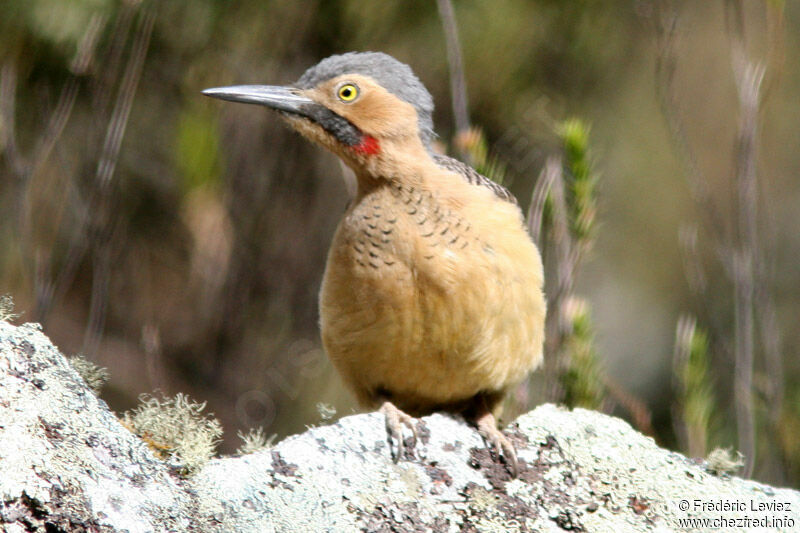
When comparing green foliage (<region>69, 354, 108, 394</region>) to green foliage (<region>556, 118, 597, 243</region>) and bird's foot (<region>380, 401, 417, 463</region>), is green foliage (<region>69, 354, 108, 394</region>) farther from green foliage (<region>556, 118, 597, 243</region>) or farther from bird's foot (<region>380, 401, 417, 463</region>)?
A: green foliage (<region>556, 118, 597, 243</region>)

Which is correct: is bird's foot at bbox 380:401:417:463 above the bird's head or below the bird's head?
below

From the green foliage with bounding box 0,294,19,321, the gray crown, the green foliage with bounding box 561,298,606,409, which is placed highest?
the gray crown

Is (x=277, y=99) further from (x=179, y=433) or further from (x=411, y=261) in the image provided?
(x=179, y=433)

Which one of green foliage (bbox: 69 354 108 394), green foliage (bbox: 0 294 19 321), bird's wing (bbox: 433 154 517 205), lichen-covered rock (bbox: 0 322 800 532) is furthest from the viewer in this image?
bird's wing (bbox: 433 154 517 205)

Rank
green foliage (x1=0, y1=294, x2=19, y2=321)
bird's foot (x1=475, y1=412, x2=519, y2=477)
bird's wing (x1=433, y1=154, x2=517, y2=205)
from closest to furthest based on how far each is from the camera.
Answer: green foliage (x1=0, y1=294, x2=19, y2=321), bird's foot (x1=475, y1=412, x2=519, y2=477), bird's wing (x1=433, y1=154, x2=517, y2=205)

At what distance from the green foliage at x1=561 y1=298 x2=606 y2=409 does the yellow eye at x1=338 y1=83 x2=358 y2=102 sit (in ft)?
3.90

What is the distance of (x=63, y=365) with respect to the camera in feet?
7.94

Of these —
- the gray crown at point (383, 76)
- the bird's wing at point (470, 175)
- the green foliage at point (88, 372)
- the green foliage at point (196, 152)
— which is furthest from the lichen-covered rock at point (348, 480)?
the green foliage at point (196, 152)

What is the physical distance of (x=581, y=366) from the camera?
3.88m

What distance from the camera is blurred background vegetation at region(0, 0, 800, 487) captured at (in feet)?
14.7

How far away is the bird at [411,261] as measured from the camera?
140 inches

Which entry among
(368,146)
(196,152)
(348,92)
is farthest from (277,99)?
(196,152)

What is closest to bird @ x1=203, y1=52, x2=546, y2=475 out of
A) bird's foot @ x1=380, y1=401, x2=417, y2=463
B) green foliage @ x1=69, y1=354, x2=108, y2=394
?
bird's foot @ x1=380, y1=401, x2=417, y2=463

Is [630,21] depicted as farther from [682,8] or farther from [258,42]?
[258,42]
